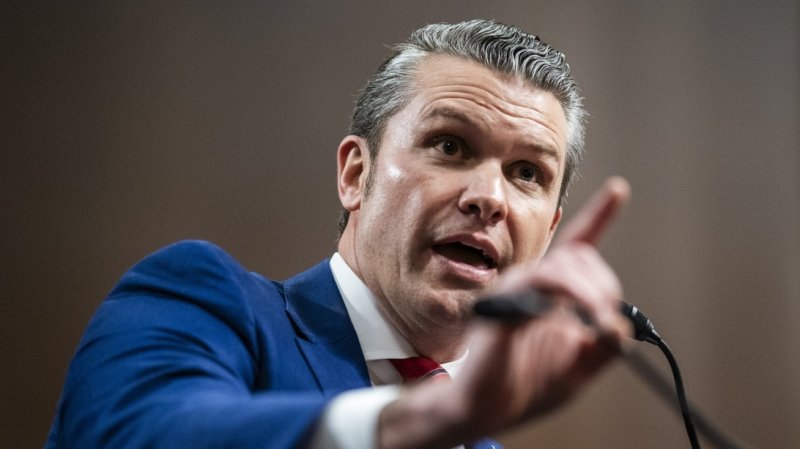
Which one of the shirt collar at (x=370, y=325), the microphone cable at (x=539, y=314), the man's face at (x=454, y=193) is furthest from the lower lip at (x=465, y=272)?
the microphone cable at (x=539, y=314)

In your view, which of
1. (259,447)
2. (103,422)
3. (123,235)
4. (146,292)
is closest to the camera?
(259,447)

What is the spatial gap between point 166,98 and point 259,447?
1.57 m

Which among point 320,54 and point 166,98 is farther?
point 320,54

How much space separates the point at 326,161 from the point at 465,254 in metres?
0.93

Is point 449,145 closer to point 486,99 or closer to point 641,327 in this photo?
point 486,99

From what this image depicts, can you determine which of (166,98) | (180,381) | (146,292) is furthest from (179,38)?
(180,381)

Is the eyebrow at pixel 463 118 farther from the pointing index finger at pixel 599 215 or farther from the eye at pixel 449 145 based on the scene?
the pointing index finger at pixel 599 215

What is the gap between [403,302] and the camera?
1392 mm

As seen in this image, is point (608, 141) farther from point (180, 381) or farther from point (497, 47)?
point (180, 381)

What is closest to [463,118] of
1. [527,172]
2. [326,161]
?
[527,172]

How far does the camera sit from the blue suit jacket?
29.7 inches

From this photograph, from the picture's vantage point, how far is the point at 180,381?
2.85ft

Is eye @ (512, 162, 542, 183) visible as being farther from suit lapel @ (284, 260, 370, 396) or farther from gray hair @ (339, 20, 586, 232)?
suit lapel @ (284, 260, 370, 396)

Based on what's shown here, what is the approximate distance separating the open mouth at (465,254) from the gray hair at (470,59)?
229mm
